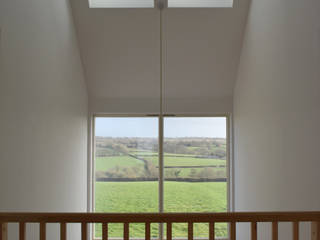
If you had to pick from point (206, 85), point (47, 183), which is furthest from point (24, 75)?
point (206, 85)

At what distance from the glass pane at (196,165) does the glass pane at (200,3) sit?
158cm

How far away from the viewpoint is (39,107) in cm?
243

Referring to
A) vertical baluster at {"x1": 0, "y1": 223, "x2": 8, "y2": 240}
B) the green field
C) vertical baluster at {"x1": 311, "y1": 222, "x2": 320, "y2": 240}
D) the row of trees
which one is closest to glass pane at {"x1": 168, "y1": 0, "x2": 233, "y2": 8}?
the row of trees

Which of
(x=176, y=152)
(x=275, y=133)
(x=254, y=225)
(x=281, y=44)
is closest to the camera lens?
(x=254, y=225)

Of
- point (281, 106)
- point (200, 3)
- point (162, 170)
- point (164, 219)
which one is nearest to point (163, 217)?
point (164, 219)

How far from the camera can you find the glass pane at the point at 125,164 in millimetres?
4270

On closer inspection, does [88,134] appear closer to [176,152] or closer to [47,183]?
[176,152]

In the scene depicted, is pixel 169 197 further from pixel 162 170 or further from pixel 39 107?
pixel 39 107

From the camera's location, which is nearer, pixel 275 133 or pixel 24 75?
pixel 24 75

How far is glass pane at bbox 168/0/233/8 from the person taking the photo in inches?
129

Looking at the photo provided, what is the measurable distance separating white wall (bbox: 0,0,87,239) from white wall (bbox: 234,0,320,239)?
1907mm

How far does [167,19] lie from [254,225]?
8.07 ft

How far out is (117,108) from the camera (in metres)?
4.16

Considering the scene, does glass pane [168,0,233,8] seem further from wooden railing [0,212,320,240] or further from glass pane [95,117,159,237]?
wooden railing [0,212,320,240]
